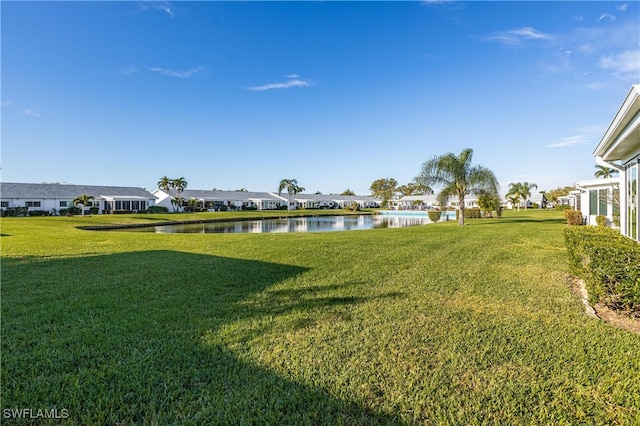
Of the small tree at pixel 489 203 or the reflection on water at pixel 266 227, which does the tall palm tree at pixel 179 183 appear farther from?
the small tree at pixel 489 203

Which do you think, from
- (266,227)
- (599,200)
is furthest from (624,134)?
(266,227)

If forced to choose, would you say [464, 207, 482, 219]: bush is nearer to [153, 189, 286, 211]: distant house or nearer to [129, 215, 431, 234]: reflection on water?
[129, 215, 431, 234]: reflection on water

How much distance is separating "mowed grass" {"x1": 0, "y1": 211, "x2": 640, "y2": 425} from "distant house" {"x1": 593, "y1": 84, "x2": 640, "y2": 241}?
9.88 feet

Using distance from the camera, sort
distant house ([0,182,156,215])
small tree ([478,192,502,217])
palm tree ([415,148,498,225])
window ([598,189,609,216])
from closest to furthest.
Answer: window ([598,189,609,216]) → palm tree ([415,148,498,225]) → small tree ([478,192,502,217]) → distant house ([0,182,156,215])

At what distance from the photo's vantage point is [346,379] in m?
2.52

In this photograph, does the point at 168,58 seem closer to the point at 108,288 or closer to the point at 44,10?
the point at 44,10

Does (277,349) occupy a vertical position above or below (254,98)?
below

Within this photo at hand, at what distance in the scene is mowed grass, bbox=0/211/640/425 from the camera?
85.5 inches

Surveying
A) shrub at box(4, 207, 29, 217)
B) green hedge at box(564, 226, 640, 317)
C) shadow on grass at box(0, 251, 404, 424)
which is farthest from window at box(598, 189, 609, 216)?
shrub at box(4, 207, 29, 217)

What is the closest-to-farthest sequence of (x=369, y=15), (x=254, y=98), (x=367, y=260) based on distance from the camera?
(x=367, y=260) → (x=369, y=15) → (x=254, y=98)

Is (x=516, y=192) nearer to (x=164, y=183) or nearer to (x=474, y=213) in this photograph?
(x=474, y=213)

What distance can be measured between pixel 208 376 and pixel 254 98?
85.7 feet

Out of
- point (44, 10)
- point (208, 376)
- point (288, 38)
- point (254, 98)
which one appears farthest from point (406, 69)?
point (208, 376)

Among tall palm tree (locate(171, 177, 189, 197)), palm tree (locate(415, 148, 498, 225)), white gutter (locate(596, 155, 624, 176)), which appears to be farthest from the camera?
tall palm tree (locate(171, 177, 189, 197))
